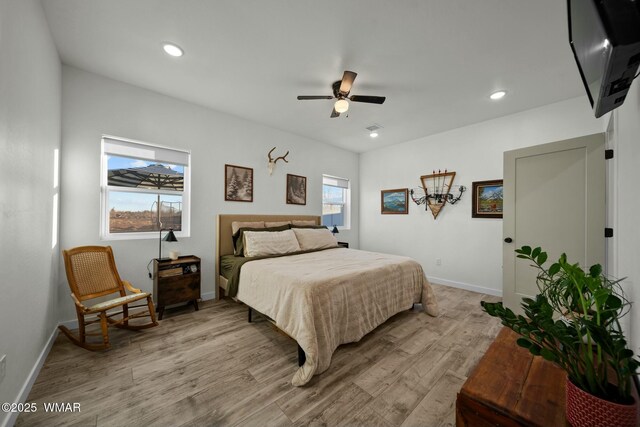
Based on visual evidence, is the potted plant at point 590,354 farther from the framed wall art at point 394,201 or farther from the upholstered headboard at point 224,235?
the framed wall art at point 394,201

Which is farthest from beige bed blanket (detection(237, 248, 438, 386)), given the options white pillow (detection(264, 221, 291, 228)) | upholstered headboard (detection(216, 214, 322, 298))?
white pillow (detection(264, 221, 291, 228))

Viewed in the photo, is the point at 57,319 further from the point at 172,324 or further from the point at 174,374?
the point at 174,374

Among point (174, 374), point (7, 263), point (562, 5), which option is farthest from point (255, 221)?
point (562, 5)

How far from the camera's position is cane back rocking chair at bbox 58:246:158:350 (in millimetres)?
2066

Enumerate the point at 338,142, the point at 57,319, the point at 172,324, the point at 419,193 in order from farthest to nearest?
the point at 338,142
the point at 419,193
the point at 172,324
the point at 57,319

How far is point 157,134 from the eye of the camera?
9.99 ft

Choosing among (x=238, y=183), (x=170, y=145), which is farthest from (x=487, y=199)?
(x=170, y=145)

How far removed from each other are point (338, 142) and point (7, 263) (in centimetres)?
457

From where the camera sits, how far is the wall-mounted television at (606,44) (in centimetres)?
74

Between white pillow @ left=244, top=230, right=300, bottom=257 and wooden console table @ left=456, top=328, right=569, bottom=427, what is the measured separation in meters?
2.58

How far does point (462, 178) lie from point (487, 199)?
52 centimetres

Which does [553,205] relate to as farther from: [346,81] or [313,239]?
[313,239]

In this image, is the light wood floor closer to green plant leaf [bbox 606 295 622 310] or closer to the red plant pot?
the red plant pot

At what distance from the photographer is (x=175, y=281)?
2.78 m
